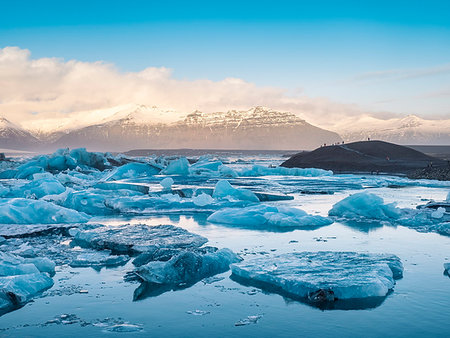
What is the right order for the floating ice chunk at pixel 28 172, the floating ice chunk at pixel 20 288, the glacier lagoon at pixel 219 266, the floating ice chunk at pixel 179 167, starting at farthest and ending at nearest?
A: the floating ice chunk at pixel 179 167 < the floating ice chunk at pixel 28 172 < the floating ice chunk at pixel 20 288 < the glacier lagoon at pixel 219 266

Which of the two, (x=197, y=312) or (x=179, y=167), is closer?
(x=197, y=312)

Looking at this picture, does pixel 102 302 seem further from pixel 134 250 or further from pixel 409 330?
pixel 409 330

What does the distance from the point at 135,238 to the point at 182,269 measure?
2.42 m

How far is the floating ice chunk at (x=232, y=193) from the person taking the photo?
15.1 meters

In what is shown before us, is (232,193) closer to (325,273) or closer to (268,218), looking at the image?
(268,218)

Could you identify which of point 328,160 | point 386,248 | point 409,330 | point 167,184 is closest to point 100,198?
point 167,184

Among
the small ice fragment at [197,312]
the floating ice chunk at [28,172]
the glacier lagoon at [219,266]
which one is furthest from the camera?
the floating ice chunk at [28,172]

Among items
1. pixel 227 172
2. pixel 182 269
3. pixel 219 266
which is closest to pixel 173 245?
pixel 219 266

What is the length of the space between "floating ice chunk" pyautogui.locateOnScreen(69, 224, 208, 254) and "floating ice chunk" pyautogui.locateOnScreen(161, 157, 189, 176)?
20261 millimetres

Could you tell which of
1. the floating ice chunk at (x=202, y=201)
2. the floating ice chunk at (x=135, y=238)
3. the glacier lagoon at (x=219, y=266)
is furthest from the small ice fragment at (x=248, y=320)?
the floating ice chunk at (x=202, y=201)

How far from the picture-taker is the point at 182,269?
6.34 meters

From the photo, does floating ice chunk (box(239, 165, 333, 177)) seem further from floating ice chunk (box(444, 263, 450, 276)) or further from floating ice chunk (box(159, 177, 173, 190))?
floating ice chunk (box(444, 263, 450, 276))

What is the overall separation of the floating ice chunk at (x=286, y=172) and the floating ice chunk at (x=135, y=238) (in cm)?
2419

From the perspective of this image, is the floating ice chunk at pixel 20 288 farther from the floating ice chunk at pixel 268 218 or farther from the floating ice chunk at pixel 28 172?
the floating ice chunk at pixel 28 172
